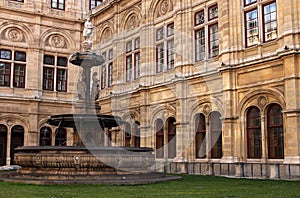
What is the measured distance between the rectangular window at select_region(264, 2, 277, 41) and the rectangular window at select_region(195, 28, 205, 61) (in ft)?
12.1

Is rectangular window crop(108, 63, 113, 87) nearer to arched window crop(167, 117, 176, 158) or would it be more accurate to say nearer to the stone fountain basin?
arched window crop(167, 117, 176, 158)

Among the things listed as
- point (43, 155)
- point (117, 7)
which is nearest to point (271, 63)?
point (43, 155)

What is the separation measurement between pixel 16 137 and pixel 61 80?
5141 millimetres

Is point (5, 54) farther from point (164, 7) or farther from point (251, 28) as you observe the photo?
point (251, 28)

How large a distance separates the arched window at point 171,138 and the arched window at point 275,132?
5.86m

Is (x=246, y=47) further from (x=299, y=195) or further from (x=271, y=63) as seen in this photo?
(x=299, y=195)

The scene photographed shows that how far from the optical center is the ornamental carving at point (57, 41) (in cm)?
2867

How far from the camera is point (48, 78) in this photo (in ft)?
93.2

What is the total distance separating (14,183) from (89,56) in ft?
17.2

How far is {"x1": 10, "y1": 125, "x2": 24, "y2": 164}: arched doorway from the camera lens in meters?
26.3

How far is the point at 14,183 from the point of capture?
37.1ft

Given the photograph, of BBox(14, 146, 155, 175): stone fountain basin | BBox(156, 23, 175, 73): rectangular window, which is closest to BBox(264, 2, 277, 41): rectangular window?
BBox(156, 23, 175, 73): rectangular window

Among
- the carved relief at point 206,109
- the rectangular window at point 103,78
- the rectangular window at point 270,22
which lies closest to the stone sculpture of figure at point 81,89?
the carved relief at point 206,109

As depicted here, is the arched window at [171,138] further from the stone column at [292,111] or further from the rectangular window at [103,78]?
the rectangular window at [103,78]
